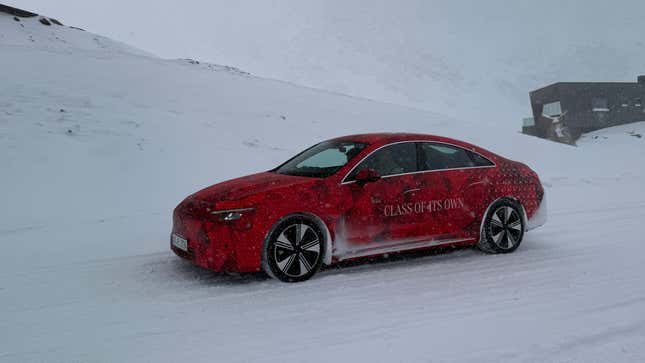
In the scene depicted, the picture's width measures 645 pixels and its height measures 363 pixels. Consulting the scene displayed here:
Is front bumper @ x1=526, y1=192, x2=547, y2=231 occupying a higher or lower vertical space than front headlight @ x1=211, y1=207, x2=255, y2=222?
lower

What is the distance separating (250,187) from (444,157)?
8.03 ft

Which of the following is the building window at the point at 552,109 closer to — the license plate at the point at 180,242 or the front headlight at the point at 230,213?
the license plate at the point at 180,242

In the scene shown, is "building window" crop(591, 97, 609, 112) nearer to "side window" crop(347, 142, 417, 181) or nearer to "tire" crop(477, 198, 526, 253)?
"tire" crop(477, 198, 526, 253)

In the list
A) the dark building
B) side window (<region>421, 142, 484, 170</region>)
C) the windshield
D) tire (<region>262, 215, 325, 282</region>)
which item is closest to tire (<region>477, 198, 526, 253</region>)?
side window (<region>421, 142, 484, 170</region>)

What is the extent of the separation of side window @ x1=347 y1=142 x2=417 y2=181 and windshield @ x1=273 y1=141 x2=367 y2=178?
0.59 ft

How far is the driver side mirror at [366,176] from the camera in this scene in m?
5.61

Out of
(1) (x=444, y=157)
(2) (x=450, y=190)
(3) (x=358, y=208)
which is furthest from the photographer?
(1) (x=444, y=157)

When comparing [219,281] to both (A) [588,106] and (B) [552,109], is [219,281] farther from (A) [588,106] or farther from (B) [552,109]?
(A) [588,106]

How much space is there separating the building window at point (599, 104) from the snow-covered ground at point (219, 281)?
132 ft

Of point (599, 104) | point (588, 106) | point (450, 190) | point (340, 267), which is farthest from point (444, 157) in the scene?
point (599, 104)

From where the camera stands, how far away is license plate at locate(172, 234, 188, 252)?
549cm

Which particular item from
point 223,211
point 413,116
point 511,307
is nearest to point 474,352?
point 511,307

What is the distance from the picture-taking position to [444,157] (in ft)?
21.3

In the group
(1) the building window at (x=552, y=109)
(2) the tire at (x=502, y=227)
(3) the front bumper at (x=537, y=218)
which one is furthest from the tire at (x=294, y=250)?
(1) the building window at (x=552, y=109)
